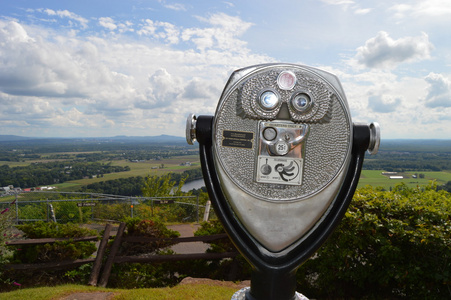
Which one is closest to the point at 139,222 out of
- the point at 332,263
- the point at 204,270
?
the point at 204,270

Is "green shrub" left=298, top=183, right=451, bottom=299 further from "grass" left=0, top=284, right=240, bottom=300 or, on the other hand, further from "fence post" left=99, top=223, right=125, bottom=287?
"fence post" left=99, top=223, right=125, bottom=287

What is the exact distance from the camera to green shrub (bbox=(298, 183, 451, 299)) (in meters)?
3.55

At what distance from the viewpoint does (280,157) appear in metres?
1.62

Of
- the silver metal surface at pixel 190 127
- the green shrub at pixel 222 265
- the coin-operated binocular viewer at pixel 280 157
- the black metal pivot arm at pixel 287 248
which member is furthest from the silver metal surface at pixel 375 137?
the green shrub at pixel 222 265

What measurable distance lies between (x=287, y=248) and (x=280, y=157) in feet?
1.55

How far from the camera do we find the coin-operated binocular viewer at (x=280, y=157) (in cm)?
163

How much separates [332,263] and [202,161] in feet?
9.69

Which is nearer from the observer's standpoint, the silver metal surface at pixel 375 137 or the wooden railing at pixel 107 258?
the silver metal surface at pixel 375 137

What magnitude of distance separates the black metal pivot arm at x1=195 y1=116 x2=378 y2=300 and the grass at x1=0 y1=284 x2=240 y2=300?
230 cm

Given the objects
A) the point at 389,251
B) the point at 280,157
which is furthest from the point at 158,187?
the point at 280,157

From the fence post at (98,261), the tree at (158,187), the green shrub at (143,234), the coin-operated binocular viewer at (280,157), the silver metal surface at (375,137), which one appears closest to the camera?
the coin-operated binocular viewer at (280,157)

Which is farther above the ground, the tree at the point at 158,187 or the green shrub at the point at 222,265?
the green shrub at the point at 222,265

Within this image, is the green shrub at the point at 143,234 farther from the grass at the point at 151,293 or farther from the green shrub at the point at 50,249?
the grass at the point at 151,293

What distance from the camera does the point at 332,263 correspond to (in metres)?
4.11
